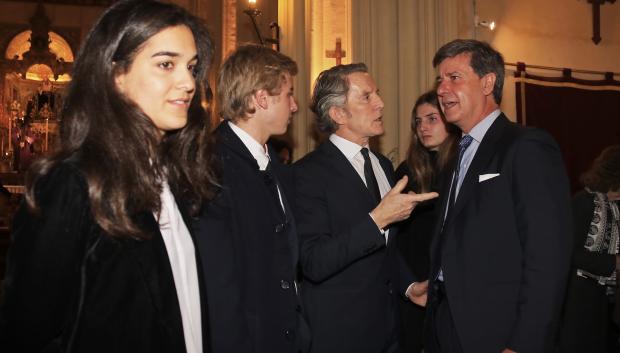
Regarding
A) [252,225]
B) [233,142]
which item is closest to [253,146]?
[233,142]

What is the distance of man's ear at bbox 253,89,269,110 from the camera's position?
2.60 meters

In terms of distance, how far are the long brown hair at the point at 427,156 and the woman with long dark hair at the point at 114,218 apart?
2.21 m

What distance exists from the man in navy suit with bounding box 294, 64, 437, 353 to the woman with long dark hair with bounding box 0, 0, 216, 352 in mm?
957

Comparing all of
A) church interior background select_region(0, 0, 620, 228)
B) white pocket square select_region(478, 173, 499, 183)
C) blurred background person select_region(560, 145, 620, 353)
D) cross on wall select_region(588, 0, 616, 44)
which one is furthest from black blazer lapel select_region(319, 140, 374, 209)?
cross on wall select_region(588, 0, 616, 44)

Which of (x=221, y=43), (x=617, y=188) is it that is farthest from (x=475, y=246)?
(x=221, y=43)

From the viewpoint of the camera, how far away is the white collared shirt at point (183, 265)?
172 cm

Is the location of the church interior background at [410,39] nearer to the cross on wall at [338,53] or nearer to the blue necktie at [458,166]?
the cross on wall at [338,53]

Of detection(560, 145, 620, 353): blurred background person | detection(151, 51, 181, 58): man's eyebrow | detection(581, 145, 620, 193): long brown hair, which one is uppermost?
detection(151, 51, 181, 58): man's eyebrow

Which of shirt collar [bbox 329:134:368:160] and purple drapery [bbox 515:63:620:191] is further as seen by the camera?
purple drapery [bbox 515:63:620:191]

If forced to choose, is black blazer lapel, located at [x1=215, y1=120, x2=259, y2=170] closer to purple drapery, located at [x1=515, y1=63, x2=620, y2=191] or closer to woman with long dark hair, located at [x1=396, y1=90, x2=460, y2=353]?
woman with long dark hair, located at [x1=396, y1=90, x2=460, y2=353]

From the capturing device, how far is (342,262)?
2.60 metres

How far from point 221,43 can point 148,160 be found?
917cm

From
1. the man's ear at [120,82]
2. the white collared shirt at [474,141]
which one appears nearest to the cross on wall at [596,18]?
the white collared shirt at [474,141]

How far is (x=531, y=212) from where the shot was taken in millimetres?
2203
